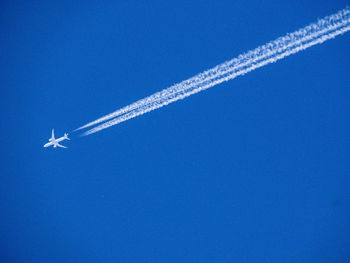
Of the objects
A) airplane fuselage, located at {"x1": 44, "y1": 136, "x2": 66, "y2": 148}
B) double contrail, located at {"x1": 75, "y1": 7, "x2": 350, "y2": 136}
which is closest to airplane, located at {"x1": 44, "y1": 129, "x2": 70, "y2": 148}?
airplane fuselage, located at {"x1": 44, "y1": 136, "x2": 66, "y2": 148}

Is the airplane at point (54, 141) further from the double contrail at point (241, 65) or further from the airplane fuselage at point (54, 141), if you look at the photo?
the double contrail at point (241, 65)

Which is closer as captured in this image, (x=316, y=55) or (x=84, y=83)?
(x=316, y=55)

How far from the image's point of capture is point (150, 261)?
5.77 m

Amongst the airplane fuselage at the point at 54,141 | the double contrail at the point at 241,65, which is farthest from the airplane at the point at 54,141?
the double contrail at the point at 241,65

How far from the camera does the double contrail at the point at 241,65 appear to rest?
13.8 ft

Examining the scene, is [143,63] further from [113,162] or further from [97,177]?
[97,177]

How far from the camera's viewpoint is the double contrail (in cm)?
419

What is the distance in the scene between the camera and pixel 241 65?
4.84 meters

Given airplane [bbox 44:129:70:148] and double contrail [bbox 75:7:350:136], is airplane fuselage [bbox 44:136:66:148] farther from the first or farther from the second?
double contrail [bbox 75:7:350:136]

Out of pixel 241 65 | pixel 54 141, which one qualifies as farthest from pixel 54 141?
pixel 241 65

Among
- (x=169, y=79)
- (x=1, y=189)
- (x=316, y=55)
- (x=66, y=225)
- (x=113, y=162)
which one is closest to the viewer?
(x=316, y=55)

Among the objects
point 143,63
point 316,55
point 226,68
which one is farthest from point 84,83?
point 316,55

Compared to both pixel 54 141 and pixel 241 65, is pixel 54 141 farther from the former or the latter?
pixel 241 65

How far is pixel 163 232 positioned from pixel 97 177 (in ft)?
8.43
